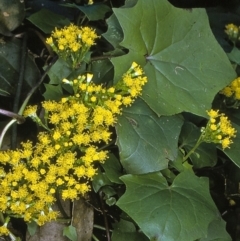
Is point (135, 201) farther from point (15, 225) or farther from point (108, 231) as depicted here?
point (15, 225)

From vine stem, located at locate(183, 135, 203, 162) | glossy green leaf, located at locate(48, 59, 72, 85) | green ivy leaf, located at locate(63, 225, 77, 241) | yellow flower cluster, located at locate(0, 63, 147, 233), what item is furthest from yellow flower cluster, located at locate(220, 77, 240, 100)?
green ivy leaf, located at locate(63, 225, 77, 241)

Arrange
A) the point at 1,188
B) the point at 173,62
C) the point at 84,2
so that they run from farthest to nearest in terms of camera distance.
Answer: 1. the point at 84,2
2. the point at 173,62
3. the point at 1,188

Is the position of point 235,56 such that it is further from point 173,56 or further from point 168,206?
point 168,206

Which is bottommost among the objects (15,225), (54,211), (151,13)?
(15,225)

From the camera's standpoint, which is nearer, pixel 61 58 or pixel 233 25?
pixel 61 58

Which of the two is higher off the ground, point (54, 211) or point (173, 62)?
point (173, 62)

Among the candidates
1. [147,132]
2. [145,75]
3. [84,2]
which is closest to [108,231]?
[147,132]

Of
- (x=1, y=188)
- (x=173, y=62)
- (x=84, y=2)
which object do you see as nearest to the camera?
(x=1, y=188)

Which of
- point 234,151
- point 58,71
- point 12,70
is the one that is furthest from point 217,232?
point 12,70
